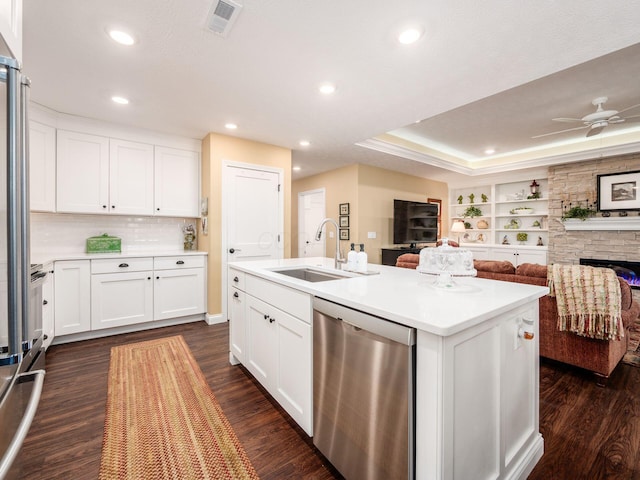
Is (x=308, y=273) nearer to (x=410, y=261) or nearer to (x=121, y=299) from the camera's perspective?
(x=410, y=261)

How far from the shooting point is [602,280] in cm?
206

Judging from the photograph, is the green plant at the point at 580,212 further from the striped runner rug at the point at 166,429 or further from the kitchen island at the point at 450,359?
the striped runner rug at the point at 166,429

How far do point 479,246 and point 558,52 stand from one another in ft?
15.8

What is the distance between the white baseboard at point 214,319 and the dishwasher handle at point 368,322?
270 cm

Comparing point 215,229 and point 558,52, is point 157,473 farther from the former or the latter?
point 558,52

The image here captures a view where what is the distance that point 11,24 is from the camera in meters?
0.90

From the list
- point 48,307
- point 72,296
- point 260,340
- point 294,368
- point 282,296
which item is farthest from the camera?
point 72,296

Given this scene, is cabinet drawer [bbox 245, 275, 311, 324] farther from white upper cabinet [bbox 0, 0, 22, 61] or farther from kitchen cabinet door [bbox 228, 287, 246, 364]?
white upper cabinet [bbox 0, 0, 22, 61]

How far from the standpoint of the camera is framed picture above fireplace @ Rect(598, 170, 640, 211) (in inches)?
173

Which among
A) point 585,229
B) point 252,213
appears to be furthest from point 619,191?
point 252,213

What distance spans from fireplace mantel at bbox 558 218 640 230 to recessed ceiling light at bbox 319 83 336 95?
15.8ft

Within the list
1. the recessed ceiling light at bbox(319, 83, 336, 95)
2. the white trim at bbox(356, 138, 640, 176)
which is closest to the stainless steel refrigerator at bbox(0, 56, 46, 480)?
the recessed ceiling light at bbox(319, 83, 336, 95)

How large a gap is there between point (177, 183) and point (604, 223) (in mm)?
6482

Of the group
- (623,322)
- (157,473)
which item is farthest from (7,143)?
(623,322)
